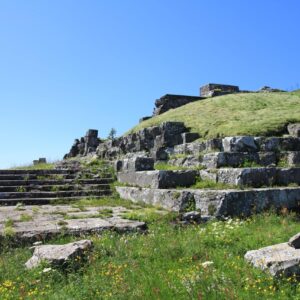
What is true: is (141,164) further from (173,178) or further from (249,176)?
(249,176)

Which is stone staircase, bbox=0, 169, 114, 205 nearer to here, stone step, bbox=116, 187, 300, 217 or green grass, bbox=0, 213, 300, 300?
stone step, bbox=116, 187, 300, 217

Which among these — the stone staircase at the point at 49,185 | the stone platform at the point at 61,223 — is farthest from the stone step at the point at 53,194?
the stone platform at the point at 61,223

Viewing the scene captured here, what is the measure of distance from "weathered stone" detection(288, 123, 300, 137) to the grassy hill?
0.34 meters

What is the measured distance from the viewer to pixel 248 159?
10625 millimetres

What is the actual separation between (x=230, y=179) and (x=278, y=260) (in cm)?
485

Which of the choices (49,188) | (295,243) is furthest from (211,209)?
(49,188)

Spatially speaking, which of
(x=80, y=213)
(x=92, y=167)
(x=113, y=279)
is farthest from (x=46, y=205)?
(x=113, y=279)

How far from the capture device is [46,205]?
11.7m

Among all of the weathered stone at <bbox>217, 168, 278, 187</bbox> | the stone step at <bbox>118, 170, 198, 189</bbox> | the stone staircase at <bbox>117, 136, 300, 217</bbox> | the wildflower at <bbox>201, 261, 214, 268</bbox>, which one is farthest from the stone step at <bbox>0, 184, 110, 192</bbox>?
the wildflower at <bbox>201, 261, 214, 268</bbox>

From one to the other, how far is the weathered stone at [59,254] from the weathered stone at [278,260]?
7.19ft

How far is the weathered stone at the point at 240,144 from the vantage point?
35.7 feet

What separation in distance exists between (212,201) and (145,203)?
9.31 ft

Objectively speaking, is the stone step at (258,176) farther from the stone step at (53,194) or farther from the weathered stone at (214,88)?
the weathered stone at (214,88)

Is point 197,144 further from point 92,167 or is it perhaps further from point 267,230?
point 267,230
